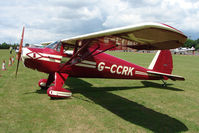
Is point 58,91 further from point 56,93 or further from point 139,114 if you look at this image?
point 139,114

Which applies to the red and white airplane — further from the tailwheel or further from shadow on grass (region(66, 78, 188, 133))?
shadow on grass (region(66, 78, 188, 133))

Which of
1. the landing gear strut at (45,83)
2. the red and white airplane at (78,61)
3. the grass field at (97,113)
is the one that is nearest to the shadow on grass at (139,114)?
the grass field at (97,113)

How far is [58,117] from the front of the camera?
4090 millimetres

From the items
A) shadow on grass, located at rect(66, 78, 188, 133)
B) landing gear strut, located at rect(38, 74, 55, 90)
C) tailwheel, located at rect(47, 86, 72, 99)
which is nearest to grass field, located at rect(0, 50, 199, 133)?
shadow on grass, located at rect(66, 78, 188, 133)

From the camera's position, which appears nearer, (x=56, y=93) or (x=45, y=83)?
(x=56, y=93)

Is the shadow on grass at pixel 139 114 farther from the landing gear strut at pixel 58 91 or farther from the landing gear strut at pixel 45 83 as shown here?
the landing gear strut at pixel 45 83

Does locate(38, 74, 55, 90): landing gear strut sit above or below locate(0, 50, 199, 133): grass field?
above

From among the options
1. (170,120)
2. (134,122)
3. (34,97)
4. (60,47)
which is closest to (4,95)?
(34,97)

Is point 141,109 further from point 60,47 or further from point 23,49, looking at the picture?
point 23,49

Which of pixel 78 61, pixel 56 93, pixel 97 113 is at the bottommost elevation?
pixel 97 113

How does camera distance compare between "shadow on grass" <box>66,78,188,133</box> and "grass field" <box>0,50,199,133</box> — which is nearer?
"grass field" <box>0,50,199,133</box>

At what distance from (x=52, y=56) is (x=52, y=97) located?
1614 mm

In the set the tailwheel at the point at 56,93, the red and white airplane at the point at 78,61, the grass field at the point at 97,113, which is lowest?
the grass field at the point at 97,113

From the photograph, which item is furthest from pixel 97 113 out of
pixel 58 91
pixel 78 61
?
pixel 78 61
